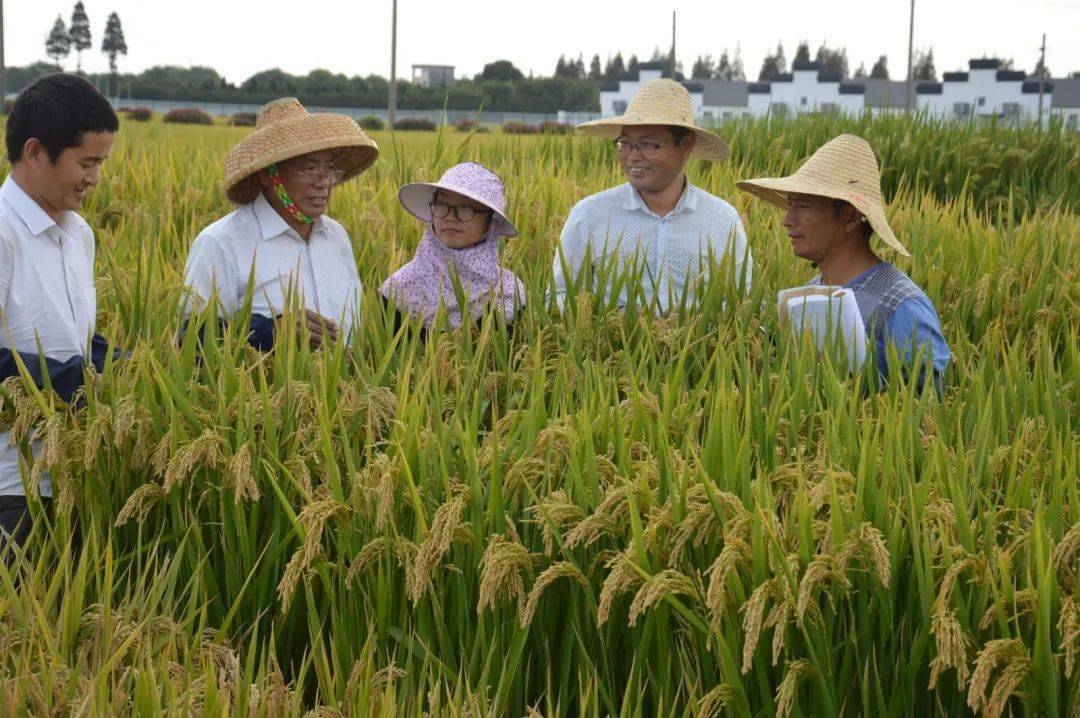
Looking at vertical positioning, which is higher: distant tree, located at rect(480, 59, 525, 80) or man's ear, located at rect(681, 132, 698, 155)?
distant tree, located at rect(480, 59, 525, 80)

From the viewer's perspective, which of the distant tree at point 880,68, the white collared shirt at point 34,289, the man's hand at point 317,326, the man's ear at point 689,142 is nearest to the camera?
the white collared shirt at point 34,289

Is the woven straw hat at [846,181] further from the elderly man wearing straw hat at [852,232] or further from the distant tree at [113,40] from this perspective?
the distant tree at [113,40]

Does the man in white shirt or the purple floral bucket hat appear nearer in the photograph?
the man in white shirt

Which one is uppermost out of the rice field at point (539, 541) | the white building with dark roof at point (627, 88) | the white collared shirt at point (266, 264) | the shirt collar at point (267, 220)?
the white building with dark roof at point (627, 88)

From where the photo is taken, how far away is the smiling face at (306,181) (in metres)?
3.84

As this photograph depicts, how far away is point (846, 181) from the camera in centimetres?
396

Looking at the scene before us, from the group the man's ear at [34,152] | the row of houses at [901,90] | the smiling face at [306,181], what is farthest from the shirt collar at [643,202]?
the row of houses at [901,90]

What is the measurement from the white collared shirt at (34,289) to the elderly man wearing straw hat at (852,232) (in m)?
2.05

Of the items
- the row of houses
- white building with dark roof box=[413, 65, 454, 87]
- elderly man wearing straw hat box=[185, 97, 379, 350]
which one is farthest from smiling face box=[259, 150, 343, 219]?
white building with dark roof box=[413, 65, 454, 87]

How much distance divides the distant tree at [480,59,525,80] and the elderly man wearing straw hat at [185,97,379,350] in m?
83.3

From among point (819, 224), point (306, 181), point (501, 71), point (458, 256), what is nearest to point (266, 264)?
point (306, 181)

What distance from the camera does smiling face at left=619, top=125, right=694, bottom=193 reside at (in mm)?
4742

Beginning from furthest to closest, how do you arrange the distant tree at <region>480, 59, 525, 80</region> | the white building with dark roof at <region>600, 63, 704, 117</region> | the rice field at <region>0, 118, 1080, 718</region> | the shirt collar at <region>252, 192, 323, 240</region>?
the distant tree at <region>480, 59, 525, 80</region> → the white building with dark roof at <region>600, 63, 704, 117</region> → the shirt collar at <region>252, 192, 323, 240</region> → the rice field at <region>0, 118, 1080, 718</region>

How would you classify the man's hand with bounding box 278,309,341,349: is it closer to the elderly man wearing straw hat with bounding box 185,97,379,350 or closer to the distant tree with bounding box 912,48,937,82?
the elderly man wearing straw hat with bounding box 185,97,379,350
